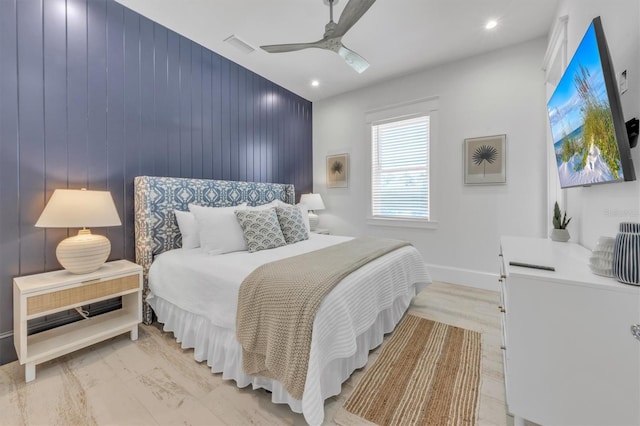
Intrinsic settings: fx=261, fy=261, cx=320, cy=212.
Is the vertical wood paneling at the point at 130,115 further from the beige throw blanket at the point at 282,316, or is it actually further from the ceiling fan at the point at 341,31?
the beige throw blanket at the point at 282,316

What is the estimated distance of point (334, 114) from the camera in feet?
14.5

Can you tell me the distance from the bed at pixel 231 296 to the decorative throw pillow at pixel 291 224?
123mm

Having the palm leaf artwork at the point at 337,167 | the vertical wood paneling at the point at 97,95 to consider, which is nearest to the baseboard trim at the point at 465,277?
the palm leaf artwork at the point at 337,167

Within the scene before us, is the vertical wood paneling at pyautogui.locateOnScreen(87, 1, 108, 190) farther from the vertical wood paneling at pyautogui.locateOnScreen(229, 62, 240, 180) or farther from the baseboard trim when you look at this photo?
the baseboard trim

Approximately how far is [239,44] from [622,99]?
3.19 m

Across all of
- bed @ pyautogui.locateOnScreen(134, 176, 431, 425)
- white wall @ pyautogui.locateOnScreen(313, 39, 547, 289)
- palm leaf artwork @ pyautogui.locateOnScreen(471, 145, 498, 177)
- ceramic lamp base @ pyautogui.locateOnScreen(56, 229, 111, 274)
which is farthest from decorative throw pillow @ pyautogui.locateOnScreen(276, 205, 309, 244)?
palm leaf artwork @ pyautogui.locateOnScreen(471, 145, 498, 177)

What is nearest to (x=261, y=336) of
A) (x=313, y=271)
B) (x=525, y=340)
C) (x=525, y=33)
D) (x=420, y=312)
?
(x=313, y=271)

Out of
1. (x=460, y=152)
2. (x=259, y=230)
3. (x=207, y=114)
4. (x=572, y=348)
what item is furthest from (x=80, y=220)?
(x=460, y=152)

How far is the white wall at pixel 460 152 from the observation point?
2895mm

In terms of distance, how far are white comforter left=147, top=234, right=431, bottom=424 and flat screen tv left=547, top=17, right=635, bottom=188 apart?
4.32 ft

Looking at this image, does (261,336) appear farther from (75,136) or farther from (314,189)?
(314,189)

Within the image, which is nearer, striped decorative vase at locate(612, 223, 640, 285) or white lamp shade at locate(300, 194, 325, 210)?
striped decorative vase at locate(612, 223, 640, 285)

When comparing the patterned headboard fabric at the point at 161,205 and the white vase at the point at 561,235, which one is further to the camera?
the patterned headboard fabric at the point at 161,205

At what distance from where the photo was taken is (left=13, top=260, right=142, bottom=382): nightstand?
1615 millimetres
